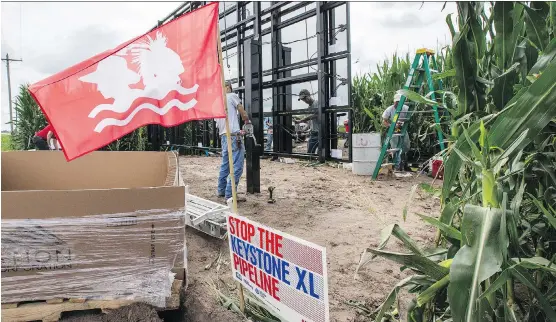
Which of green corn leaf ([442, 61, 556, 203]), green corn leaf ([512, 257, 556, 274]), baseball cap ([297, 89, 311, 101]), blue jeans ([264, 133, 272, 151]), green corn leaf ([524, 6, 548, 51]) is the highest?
baseball cap ([297, 89, 311, 101])

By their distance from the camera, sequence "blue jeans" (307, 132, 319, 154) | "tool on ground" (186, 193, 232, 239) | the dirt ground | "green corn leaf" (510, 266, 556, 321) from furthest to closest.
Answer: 1. "blue jeans" (307, 132, 319, 154)
2. "tool on ground" (186, 193, 232, 239)
3. the dirt ground
4. "green corn leaf" (510, 266, 556, 321)

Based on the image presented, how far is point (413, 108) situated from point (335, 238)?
4378 millimetres

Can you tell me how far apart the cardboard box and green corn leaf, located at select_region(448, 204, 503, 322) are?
159cm

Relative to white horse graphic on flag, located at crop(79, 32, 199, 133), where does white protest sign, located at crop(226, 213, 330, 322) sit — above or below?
below

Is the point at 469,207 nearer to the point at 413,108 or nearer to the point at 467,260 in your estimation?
the point at 467,260

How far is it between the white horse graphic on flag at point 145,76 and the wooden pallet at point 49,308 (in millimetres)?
1072

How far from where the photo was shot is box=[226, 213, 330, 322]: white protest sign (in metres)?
1.62

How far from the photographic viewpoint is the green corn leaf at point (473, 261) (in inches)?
39.8

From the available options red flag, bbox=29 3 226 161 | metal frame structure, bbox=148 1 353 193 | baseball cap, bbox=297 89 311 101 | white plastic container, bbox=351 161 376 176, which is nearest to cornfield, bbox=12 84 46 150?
metal frame structure, bbox=148 1 353 193

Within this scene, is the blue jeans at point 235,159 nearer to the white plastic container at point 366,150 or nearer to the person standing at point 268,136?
the white plastic container at point 366,150

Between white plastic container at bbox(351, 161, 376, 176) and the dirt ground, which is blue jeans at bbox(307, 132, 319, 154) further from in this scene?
white plastic container at bbox(351, 161, 376, 176)

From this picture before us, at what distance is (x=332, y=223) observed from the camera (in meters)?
4.26

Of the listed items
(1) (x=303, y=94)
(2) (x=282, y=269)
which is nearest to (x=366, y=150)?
(1) (x=303, y=94)

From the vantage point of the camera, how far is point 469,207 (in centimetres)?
109
